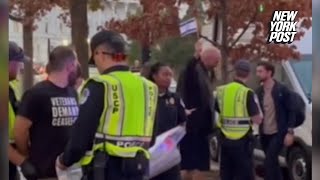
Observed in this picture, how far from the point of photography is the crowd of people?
9.45ft

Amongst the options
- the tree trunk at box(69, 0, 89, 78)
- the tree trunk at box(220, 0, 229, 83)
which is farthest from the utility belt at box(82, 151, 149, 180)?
the tree trunk at box(220, 0, 229, 83)

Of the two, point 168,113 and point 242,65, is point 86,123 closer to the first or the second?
point 168,113

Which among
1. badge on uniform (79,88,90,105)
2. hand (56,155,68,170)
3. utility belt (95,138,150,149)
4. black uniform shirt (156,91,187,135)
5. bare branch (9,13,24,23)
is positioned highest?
bare branch (9,13,24,23)

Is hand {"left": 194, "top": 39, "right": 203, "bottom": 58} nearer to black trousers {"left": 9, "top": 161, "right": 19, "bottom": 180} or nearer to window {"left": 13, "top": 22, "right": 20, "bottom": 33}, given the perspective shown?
window {"left": 13, "top": 22, "right": 20, "bottom": 33}

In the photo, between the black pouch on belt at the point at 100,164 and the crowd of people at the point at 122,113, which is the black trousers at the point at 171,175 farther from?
the black pouch on belt at the point at 100,164

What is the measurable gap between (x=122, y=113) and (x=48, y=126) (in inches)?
16.8

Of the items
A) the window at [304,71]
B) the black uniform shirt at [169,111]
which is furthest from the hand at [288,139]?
the black uniform shirt at [169,111]

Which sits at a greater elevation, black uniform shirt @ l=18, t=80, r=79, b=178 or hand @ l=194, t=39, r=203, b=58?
hand @ l=194, t=39, r=203, b=58

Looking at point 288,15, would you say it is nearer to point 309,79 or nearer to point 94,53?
point 309,79

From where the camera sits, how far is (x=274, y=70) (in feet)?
12.4

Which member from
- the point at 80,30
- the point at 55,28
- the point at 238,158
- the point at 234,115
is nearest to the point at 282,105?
the point at 234,115

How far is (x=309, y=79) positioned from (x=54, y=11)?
1.28 meters

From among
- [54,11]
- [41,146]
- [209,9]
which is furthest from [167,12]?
[41,146]

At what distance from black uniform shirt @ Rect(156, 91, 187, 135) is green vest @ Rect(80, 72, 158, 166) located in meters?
0.69
